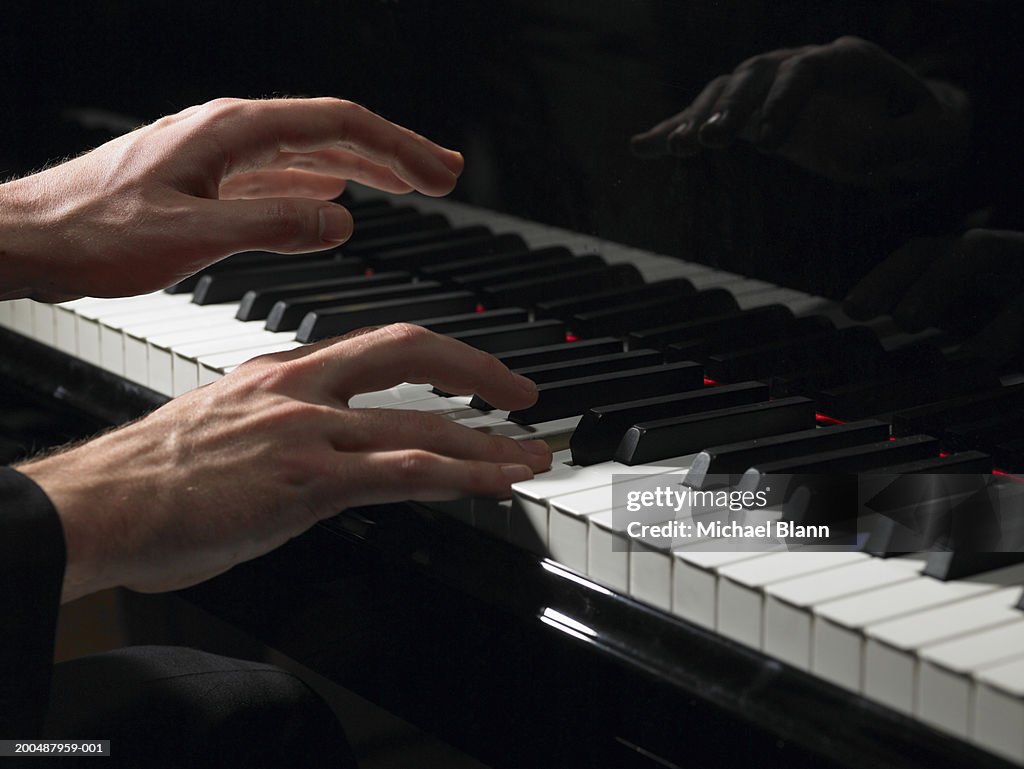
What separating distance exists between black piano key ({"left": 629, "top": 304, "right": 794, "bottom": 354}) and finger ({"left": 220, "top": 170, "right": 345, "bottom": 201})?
440mm

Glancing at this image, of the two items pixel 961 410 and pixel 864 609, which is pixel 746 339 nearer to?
pixel 961 410

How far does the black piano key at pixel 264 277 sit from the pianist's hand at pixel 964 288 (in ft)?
2.74

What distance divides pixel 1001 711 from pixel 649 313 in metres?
0.78

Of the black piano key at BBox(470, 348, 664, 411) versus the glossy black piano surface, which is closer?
the glossy black piano surface

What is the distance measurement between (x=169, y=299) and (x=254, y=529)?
0.81 m

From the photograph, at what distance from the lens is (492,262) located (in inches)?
68.5

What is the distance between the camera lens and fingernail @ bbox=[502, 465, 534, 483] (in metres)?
1.11

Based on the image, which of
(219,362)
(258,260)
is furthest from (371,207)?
(219,362)

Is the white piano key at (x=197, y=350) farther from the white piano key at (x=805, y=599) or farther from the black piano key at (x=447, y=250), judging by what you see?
the white piano key at (x=805, y=599)

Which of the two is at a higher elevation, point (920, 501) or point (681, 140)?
point (681, 140)

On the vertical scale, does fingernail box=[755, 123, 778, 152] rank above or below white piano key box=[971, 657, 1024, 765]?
above

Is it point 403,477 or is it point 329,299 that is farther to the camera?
point 329,299

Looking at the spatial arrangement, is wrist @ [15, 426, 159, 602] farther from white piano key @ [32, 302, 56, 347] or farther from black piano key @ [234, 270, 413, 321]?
white piano key @ [32, 302, 56, 347]

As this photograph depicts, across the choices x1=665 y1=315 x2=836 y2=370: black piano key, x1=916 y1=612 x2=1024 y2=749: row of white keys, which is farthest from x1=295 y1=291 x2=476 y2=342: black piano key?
x1=916 y1=612 x2=1024 y2=749: row of white keys
